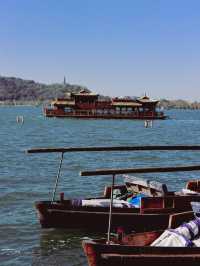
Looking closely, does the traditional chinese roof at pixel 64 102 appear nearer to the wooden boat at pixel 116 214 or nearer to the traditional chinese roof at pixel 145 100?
the traditional chinese roof at pixel 145 100

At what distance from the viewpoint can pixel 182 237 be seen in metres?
10.8

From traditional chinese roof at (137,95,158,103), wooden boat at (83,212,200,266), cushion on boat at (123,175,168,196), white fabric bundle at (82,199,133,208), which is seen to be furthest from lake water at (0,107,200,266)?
traditional chinese roof at (137,95,158,103)

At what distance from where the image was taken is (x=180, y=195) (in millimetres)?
15156

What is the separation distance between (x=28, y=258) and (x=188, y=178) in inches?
568

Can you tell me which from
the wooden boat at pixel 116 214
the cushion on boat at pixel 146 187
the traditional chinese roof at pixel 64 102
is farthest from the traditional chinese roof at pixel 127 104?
the wooden boat at pixel 116 214

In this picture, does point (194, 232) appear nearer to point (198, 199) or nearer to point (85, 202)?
point (198, 199)

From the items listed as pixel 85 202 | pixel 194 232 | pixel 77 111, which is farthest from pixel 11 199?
pixel 77 111

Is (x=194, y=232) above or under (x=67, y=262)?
above

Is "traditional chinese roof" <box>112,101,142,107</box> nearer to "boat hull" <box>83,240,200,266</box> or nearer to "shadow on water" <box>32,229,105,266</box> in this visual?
"shadow on water" <box>32,229,105,266</box>

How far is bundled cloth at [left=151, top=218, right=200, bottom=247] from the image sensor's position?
1076cm

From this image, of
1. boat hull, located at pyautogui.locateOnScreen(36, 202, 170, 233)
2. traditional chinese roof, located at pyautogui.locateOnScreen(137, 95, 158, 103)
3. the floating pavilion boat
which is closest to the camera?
boat hull, located at pyautogui.locateOnScreen(36, 202, 170, 233)

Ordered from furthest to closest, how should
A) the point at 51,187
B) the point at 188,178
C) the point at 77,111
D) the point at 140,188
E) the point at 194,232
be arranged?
the point at 77,111
the point at 188,178
the point at 51,187
the point at 140,188
the point at 194,232

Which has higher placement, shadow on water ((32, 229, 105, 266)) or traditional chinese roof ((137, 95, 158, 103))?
traditional chinese roof ((137, 95, 158, 103))

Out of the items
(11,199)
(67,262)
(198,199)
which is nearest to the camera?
(67,262)
